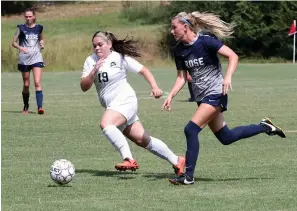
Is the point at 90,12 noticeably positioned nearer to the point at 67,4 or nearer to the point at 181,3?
the point at 67,4

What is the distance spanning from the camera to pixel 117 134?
10.0 metres

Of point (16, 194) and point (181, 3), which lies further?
point (181, 3)

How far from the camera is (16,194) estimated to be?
8.95m

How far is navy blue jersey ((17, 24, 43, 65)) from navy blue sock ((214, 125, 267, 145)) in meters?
8.65

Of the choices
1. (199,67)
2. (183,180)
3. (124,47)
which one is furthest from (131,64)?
(183,180)

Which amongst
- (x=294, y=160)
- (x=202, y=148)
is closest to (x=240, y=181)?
(x=294, y=160)

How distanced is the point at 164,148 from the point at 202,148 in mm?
2605

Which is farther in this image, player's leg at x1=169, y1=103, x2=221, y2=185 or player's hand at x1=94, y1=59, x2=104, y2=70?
player's hand at x1=94, y1=59, x2=104, y2=70

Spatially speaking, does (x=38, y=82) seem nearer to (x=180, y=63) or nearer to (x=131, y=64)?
(x=131, y=64)

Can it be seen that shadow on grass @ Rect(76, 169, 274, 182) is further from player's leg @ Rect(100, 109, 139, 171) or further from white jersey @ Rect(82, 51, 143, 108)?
white jersey @ Rect(82, 51, 143, 108)

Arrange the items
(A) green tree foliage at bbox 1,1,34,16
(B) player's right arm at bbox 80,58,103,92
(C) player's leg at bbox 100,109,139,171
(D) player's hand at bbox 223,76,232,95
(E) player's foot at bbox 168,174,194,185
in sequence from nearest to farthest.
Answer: (D) player's hand at bbox 223,76,232,95 < (E) player's foot at bbox 168,174,194,185 < (C) player's leg at bbox 100,109,139,171 < (B) player's right arm at bbox 80,58,103,92 < (A) green tree foliage at bbox 1,1,34,16

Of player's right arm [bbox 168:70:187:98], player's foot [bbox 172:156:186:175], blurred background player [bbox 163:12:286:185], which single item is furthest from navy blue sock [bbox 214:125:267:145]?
player's right arm [bbox 168:70:187:98]

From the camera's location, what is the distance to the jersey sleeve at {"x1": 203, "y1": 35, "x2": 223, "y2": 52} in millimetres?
9518

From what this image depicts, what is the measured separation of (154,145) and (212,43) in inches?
55.2
